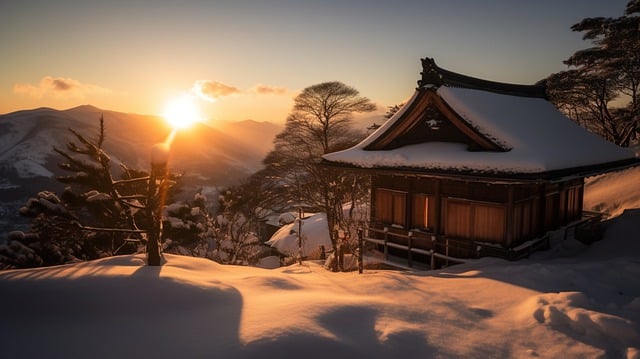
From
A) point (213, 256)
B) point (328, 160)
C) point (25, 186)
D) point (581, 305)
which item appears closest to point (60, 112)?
point (25, 186)

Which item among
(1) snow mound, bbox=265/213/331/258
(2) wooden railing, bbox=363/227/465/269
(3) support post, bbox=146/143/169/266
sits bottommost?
(1) snow mound, bbox=265/213/331/258

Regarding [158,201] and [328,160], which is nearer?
[158,201]

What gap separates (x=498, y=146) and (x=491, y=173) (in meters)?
1.42

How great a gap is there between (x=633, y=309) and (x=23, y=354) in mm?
9587

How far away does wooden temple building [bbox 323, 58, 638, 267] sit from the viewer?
37.1 feet

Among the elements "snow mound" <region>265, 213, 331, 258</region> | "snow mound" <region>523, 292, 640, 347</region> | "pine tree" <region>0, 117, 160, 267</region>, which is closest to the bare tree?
"snow mound" <region>265, 213, 331, 258</region>

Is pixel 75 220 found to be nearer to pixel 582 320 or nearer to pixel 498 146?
pixel 582 320

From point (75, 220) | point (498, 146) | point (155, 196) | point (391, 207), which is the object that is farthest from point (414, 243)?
point (75, 220)

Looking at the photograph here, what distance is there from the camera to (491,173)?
10484 mm

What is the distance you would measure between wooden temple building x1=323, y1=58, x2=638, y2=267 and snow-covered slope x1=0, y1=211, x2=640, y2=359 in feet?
13.4

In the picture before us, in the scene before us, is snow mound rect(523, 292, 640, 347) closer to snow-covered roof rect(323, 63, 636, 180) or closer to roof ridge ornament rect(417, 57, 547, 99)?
snow-covered roof rect(323, 63, 636, 180)

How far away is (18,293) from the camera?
537 cm

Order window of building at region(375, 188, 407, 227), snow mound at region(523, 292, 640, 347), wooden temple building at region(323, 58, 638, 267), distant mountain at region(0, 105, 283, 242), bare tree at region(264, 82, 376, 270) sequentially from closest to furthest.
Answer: snow mound at region(523, 292, 640, 347) < wooden temple building at region(323, 58, 638, 267) < window of building at region(375, 188, 407, 227) < bare tree at region(264, 82, 376, 270) < distant mountain at region(0, 105, 283, 242)

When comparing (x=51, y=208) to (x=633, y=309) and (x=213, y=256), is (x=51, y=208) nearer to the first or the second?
(x=213, y=256)
